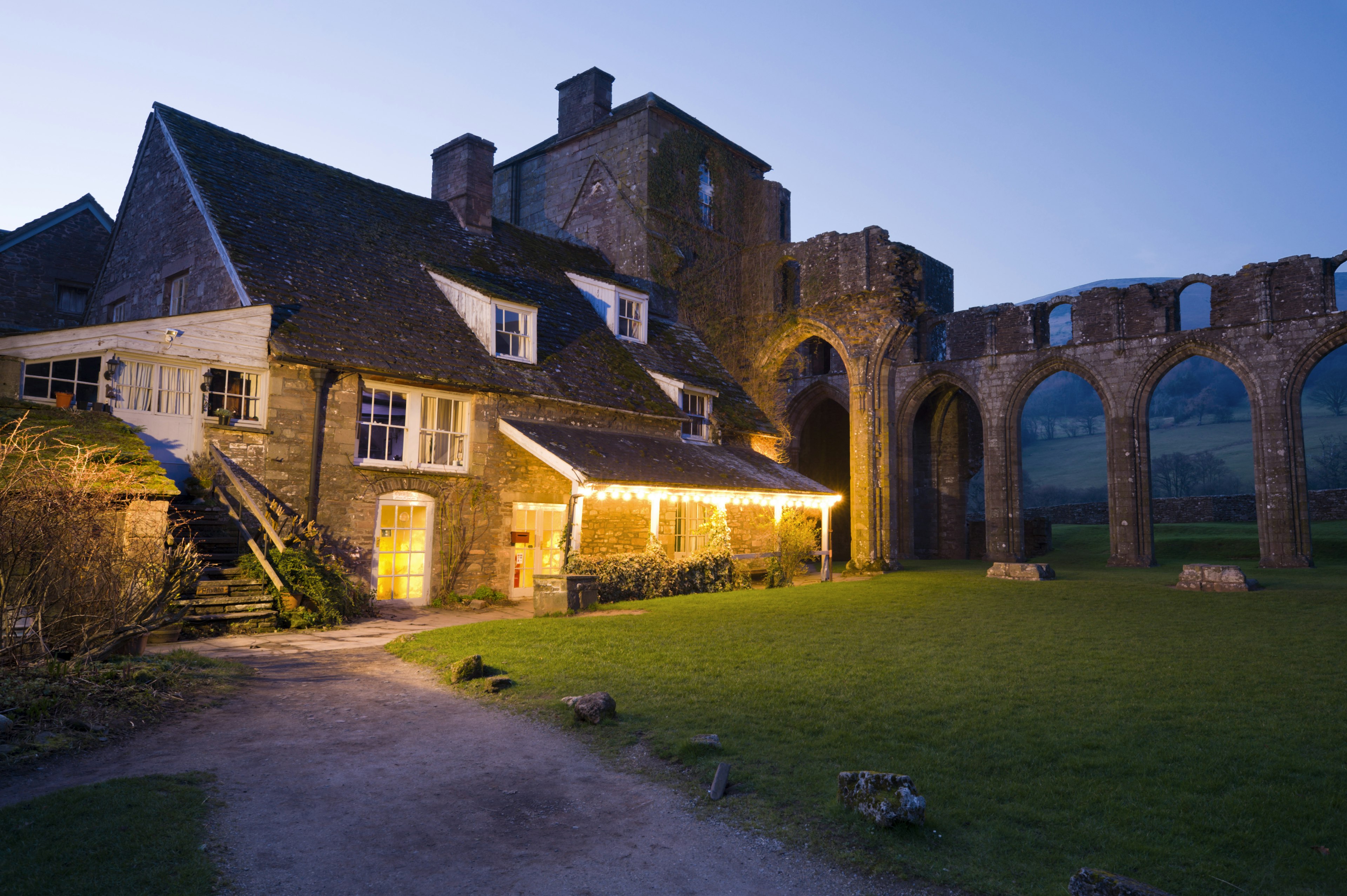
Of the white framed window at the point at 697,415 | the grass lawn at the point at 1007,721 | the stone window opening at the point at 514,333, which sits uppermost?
the stone window opening at the point at 514,333

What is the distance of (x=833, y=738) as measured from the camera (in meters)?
5.59

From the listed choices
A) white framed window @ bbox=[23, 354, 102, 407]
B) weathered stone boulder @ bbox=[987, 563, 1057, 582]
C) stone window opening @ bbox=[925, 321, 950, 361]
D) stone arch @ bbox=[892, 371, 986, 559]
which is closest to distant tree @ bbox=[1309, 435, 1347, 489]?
stone arch @ bbox=[892, 371, 986, 559]

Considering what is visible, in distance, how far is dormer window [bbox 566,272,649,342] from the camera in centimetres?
1973

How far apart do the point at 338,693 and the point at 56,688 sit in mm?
1998

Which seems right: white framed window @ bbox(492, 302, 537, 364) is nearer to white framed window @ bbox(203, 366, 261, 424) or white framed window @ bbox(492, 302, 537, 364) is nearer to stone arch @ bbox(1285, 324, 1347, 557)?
white framed window @ bbox(203, 366, 261, 424)

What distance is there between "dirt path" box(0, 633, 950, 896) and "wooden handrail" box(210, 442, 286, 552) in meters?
4.62

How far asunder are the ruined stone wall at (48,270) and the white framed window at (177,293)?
180 inches

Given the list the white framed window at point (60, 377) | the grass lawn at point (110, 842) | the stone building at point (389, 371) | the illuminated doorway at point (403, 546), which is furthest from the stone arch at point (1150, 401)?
the grass lawn at point (110, 842)

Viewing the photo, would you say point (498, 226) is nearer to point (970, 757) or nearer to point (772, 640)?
point (772, 640)

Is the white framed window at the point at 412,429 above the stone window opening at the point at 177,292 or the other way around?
the other way around

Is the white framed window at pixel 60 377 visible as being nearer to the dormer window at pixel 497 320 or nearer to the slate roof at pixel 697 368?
the dormer window at pixel 497 320

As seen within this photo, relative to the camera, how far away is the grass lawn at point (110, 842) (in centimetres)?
345

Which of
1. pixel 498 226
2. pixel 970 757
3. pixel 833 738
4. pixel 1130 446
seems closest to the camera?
pixel 970 757

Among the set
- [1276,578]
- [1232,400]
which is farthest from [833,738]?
[1232,400]
